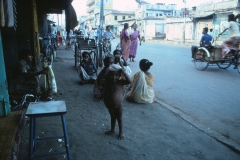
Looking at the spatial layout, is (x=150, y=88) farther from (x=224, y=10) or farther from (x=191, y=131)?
(x=224, y=10)

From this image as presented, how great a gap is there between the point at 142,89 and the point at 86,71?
2.35m

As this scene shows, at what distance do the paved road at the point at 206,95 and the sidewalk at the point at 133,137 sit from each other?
50 centimetres

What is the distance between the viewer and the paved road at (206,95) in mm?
4064

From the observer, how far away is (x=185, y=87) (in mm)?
6496

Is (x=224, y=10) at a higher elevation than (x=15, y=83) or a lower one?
higher

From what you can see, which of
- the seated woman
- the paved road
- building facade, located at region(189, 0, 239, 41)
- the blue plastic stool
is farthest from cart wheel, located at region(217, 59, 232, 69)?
building facade, located at region(189, 0, 239, 41)

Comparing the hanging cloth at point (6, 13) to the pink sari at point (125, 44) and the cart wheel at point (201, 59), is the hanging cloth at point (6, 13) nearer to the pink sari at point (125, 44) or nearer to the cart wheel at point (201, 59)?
the cart wheel at point (201, 59)

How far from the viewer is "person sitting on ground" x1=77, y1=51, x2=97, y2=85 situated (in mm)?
6555

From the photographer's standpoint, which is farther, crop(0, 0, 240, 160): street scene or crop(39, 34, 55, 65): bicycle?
crop(39, 34, 55, 65): bicycle

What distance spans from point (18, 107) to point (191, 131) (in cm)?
323

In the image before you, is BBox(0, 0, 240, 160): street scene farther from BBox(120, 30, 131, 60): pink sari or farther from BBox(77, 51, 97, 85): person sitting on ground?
BBox(120, 30, 131, 60): pink sari

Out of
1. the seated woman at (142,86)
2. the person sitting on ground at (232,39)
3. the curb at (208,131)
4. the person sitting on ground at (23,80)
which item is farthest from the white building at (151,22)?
the person sitting on ground at (23,80)

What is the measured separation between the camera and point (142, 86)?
501cm

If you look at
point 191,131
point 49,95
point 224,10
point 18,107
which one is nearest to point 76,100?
point 49,95
